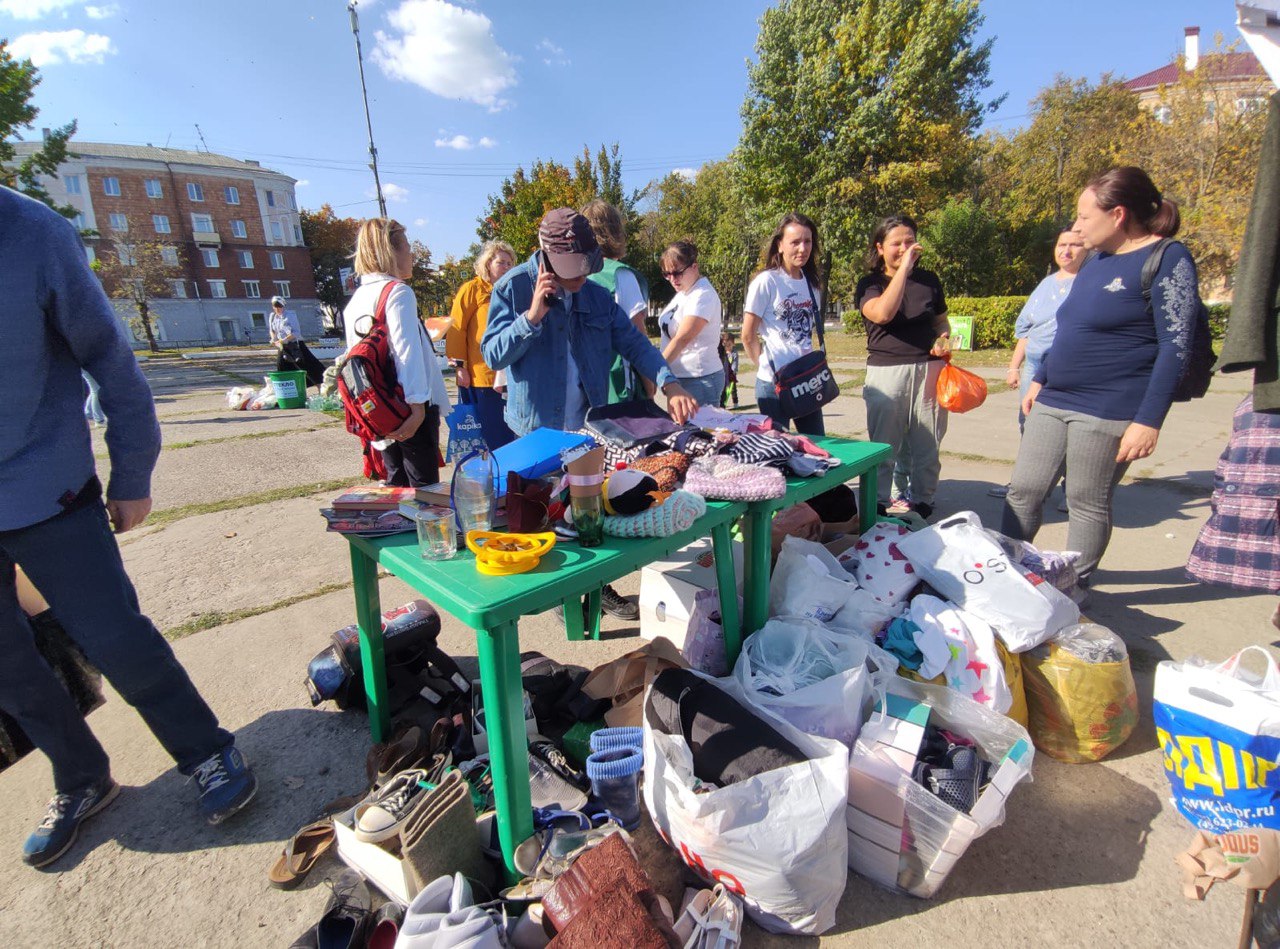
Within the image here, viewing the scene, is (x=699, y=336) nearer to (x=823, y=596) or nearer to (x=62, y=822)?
(x=823, y=596)

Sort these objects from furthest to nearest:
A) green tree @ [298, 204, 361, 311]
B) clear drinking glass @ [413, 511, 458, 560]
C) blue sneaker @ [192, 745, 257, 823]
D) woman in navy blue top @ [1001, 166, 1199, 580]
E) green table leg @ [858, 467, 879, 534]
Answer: green tree @ [298, 204, 361, 311]
green table leg @ [858, 467, 879, 534]
woman in navy blue top @ [1001, 166, 1199, 580]
blue sneaker @ [192, 745, 257, 823]
clear drinking glass @ [413, 511, 458, 560]

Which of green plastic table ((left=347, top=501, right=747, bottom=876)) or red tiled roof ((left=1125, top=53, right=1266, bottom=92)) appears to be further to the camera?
red tiled roof ((left=1125, top=53, right=1266, bottom=92))

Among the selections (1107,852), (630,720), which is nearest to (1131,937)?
(1107,852)

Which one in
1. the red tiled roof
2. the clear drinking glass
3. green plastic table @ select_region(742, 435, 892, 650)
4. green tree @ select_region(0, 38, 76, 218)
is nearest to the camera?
the clear drinking glass

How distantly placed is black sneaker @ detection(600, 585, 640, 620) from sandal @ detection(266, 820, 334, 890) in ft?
5.09


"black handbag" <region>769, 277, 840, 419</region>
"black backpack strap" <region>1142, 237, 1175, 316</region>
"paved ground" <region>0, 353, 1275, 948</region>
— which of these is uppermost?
"black backpack strap" <region>1142, 237, 1175, 316</region>

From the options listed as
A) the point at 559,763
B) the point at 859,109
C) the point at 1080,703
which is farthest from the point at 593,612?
the point at 859,109

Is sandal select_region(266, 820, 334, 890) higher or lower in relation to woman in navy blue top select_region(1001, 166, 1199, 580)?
lower

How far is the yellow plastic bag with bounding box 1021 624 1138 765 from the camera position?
6.61 feet

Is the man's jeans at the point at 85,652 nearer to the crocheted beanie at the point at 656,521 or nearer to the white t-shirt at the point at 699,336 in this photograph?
the crocheted beanie at the point at 656,521

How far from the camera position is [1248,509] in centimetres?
228

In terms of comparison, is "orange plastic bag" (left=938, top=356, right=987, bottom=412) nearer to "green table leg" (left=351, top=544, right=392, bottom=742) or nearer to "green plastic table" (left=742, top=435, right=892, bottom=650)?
"green plastic table" (left=742, top=435, right=892, bottom=650)

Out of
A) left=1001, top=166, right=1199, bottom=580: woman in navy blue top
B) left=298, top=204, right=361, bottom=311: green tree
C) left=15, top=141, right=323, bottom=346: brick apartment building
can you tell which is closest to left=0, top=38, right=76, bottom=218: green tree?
left=1001, top=166, right=1199, bottom=580: woman in navy blue top

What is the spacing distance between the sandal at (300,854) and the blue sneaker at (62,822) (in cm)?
69
